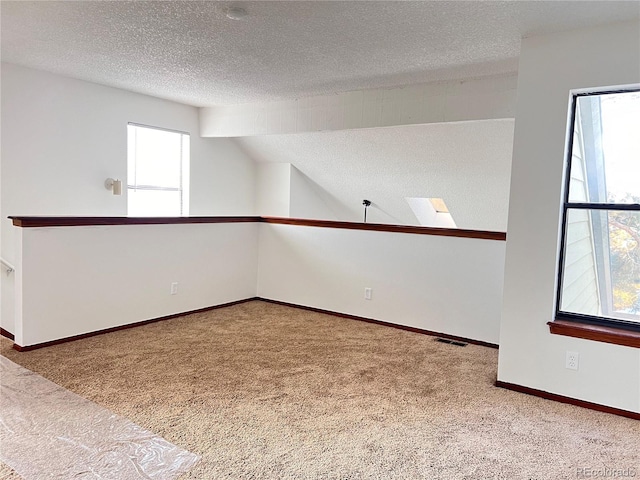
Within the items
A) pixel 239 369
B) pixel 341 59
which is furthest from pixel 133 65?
pixel 239 369

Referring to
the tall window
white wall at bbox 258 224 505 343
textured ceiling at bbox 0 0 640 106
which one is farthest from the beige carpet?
textured ceiling at bbox 0 0 640 106

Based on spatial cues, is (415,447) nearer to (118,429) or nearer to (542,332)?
(542,332)

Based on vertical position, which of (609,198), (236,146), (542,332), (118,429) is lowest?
(118,429)

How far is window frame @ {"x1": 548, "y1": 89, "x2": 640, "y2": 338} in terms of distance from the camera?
267cm

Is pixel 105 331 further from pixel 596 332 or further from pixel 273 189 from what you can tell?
pixel 596 332

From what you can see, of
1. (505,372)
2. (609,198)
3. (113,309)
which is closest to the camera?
(609,198)

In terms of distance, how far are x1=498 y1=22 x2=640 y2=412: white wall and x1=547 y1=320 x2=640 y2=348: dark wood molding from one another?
4 centimetres

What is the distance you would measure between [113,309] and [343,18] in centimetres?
307

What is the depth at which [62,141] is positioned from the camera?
14.1 ft

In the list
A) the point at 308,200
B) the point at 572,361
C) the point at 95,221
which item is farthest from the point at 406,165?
the point at 95,221

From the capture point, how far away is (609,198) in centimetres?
279

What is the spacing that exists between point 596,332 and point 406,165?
313 cm

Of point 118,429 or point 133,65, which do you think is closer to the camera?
point 118,429

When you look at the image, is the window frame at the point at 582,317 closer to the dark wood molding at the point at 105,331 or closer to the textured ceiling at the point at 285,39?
the textured ceiling at the point at 285,39
